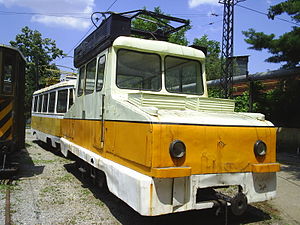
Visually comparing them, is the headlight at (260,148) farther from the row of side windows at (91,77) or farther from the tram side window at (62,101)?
the tram side window at (62,101)

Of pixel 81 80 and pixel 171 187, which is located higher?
pixel 81 80

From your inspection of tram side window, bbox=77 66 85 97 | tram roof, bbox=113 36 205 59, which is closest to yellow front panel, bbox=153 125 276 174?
tram roof, bbox=113 36 205 59

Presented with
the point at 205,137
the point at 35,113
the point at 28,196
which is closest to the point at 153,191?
the point at 205,137

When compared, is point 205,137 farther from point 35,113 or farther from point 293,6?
point 35,113

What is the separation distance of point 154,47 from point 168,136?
2.04 m

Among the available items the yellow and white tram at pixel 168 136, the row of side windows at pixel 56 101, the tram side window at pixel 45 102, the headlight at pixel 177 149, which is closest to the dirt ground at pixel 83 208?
the yellow and white tram at pixel 168 136

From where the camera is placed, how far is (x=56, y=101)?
1058 centimetres

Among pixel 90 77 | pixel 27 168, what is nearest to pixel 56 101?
pixel 27 168

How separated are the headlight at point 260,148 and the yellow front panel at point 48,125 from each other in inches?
290

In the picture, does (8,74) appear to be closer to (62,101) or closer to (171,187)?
(62,101)

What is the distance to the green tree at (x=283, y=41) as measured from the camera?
9867 mm

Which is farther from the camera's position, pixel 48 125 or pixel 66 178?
pixel 48 125

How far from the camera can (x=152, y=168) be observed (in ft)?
10.5

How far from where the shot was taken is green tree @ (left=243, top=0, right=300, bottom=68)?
9.87 metres
